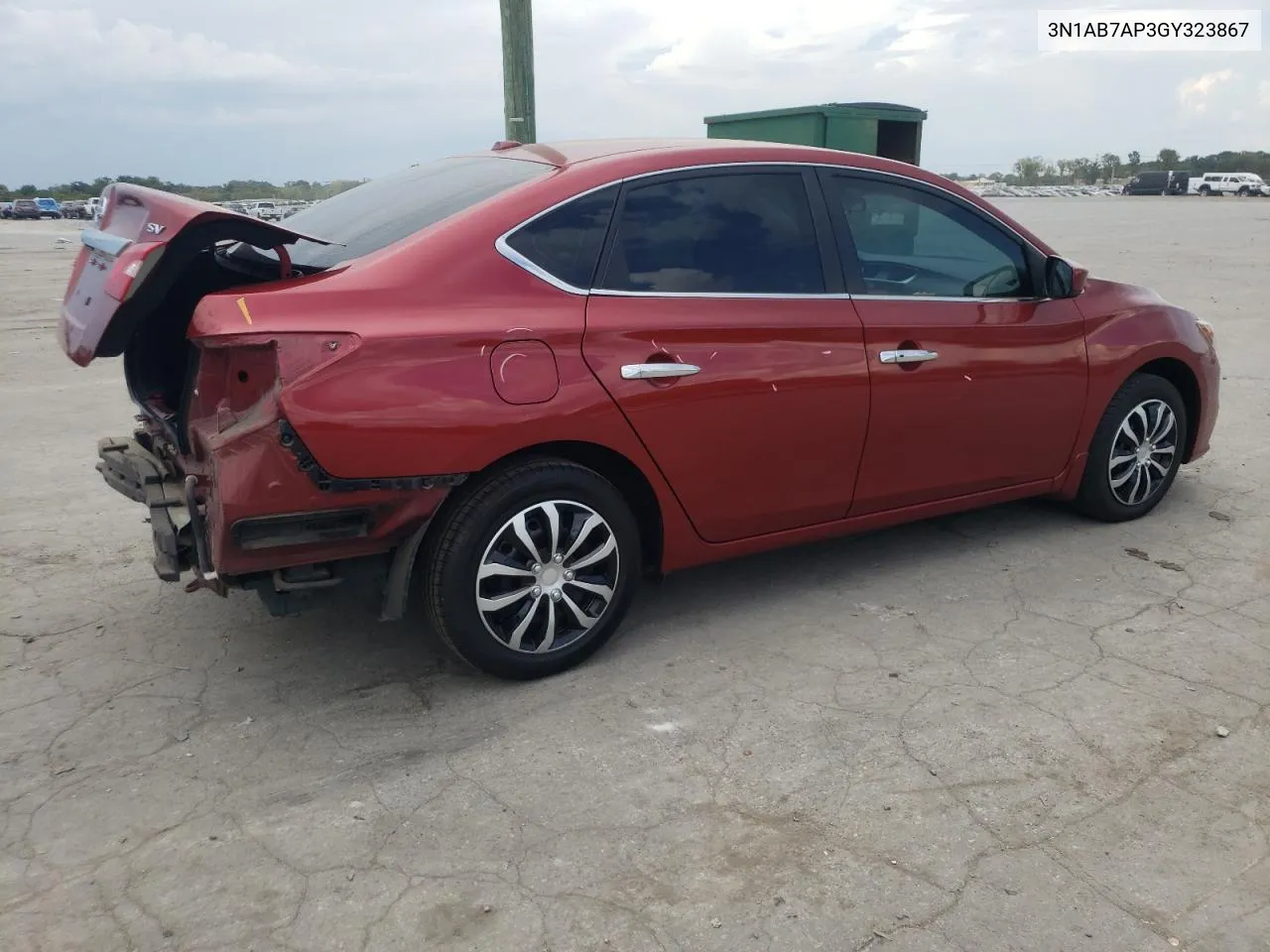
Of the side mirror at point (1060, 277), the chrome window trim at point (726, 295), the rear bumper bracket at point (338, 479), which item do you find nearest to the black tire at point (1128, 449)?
the side mirror at point (1060, 277)

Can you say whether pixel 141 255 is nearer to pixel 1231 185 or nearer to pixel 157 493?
pixel 157 493

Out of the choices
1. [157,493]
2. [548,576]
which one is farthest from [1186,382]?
[157,493]

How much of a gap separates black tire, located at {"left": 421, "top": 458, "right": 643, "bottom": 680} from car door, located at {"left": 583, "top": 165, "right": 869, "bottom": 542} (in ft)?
0.88

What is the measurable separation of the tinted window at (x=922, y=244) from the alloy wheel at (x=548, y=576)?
1445mm

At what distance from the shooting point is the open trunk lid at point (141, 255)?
10.0 ft

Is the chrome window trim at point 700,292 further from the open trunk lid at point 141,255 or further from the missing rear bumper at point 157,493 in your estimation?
the missing rear bumper at point 157,493

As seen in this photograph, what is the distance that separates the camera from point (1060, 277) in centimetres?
448

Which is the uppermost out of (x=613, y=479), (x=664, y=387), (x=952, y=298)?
(x=952, y=298)

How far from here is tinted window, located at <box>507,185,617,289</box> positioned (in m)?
3.36

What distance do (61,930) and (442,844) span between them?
2.83ft

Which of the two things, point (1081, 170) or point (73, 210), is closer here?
point (73, 210)

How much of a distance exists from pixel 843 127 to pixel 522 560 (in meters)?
6.22

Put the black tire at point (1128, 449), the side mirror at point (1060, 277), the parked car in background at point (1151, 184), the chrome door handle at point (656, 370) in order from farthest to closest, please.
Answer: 1. the parked car in background at point (1151, 184)
2. the black tire at point (1128, 449)
3. the side mirror at point (1060, 277)
4. the chrome door handle at point (656, 370)

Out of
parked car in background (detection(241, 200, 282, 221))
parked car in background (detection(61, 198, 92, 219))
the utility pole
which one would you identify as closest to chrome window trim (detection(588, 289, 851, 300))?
parked car in background (detection(241, 200, 282, 221))
